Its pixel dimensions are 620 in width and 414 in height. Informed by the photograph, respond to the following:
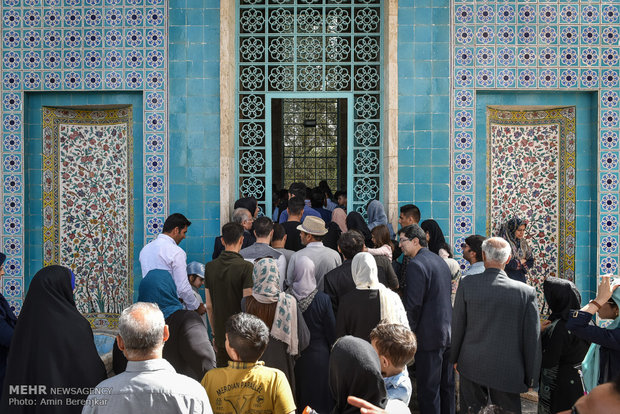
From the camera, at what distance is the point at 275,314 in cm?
345

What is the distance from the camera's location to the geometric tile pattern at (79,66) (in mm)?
6223

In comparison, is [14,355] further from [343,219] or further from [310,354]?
[343,219]

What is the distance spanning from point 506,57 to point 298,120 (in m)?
5.36

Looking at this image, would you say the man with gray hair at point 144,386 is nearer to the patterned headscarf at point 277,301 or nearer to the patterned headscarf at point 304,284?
the patterned headscarf at point 277,301

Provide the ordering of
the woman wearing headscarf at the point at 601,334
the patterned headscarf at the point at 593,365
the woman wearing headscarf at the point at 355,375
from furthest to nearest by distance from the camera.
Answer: the patterned headscarf at the point at 593,365 < the woman wearing headscarf at the point at 601,334 < the woman wearing headscarf at the point at 355,375

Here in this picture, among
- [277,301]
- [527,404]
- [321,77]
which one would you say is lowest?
[527,404]

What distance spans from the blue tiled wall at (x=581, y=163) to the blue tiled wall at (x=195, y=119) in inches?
Answer: 111

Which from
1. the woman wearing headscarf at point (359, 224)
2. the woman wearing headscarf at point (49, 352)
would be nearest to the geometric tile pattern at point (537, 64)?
the woman wearing headscarf at point (359, 224)

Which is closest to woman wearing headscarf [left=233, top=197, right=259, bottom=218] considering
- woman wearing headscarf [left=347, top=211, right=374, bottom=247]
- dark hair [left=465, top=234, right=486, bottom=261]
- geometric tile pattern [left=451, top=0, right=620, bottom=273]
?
woman wearing headscarf [left=347, top=211, right=374, bottom=247]

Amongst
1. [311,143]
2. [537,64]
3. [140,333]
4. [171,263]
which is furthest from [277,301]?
[311,143]

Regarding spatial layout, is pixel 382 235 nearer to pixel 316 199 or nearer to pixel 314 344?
pixel 314 344

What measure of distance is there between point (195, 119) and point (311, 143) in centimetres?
495

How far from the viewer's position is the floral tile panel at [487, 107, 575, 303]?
642 cm

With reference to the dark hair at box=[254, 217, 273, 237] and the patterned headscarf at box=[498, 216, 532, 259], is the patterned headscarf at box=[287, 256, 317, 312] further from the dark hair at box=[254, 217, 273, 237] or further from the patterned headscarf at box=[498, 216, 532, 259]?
the patterned headscarf at box=[498, 216, 532, 259]
